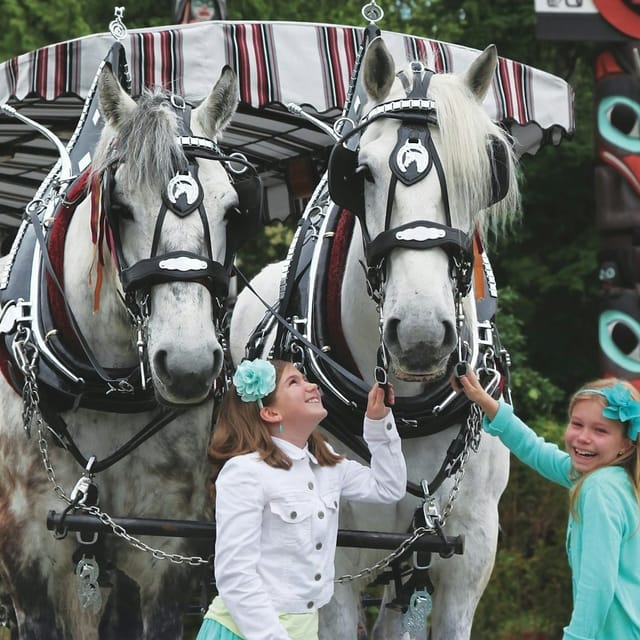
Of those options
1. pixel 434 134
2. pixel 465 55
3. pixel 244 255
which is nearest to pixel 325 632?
pixel 434 134

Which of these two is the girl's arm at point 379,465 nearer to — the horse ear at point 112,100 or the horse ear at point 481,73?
the horse ear at point 481,73

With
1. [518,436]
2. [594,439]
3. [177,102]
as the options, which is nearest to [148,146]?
[177,102]

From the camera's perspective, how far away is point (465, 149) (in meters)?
3.73

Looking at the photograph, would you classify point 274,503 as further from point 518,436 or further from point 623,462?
point 623,462

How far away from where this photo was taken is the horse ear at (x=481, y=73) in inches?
154

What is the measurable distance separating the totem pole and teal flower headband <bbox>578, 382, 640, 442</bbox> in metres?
4.21

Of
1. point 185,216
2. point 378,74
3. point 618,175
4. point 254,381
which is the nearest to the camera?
point 254,381

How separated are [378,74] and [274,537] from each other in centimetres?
138

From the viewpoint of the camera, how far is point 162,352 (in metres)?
3.67

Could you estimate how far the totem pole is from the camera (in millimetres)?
7539

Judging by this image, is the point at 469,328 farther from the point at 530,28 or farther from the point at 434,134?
the point at 530,28

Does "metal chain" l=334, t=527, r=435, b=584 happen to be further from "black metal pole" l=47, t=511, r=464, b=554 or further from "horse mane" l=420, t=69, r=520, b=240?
"horse mane" l=420, t=69, r=520, b=240

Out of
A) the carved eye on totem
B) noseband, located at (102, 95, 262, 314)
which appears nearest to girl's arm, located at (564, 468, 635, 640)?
noseband, located at (102, 95, 262, 314)

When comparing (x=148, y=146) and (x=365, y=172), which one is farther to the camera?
(x=148, y=146)
